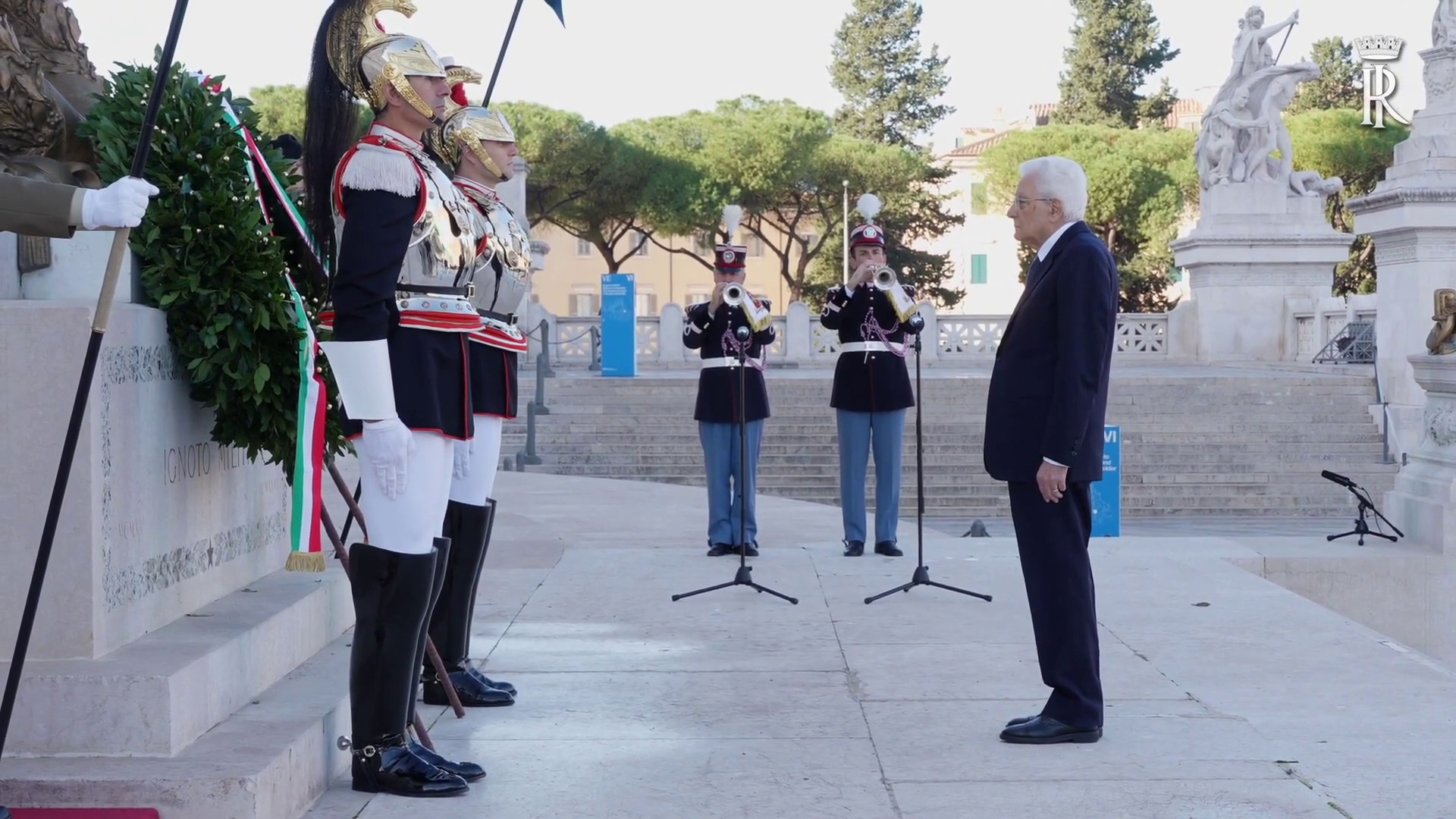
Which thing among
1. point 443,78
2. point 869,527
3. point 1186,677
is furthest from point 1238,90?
point 443,78

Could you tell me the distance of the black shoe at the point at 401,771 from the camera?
4152 millimetres

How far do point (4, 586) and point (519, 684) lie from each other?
7.17ft

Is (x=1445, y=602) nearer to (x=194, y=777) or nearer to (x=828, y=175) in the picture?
(x=194, y=777)

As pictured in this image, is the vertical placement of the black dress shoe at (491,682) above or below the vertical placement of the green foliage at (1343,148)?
below

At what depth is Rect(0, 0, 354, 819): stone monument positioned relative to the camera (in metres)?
3.79

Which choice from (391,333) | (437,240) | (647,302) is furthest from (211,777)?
(647,302)

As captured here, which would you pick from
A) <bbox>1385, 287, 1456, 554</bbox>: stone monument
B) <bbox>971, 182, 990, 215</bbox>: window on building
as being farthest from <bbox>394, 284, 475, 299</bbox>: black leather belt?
<bbox>971, 182, 990, 215</bbox>: window on building

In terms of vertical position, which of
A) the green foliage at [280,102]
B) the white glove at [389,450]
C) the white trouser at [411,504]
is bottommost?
the white trouser at [411,504]

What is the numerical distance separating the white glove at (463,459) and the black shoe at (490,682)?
0.75 m

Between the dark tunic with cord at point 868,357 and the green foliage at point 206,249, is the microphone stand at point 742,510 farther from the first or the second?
the green foliage at point 206,249

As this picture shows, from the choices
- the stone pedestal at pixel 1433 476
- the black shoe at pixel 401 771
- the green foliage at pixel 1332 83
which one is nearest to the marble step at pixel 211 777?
the black shoe at pixel 401 771

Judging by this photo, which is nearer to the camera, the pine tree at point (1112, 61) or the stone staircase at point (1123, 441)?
the stone staircase at point (1123, 441)

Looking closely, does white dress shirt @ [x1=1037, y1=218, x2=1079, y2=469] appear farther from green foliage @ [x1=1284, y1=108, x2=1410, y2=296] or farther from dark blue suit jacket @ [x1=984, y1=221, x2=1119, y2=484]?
green foliage @ [x1=1284, y1=108, x2=1410, y2=296]

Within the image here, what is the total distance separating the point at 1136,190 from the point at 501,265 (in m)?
53.2
